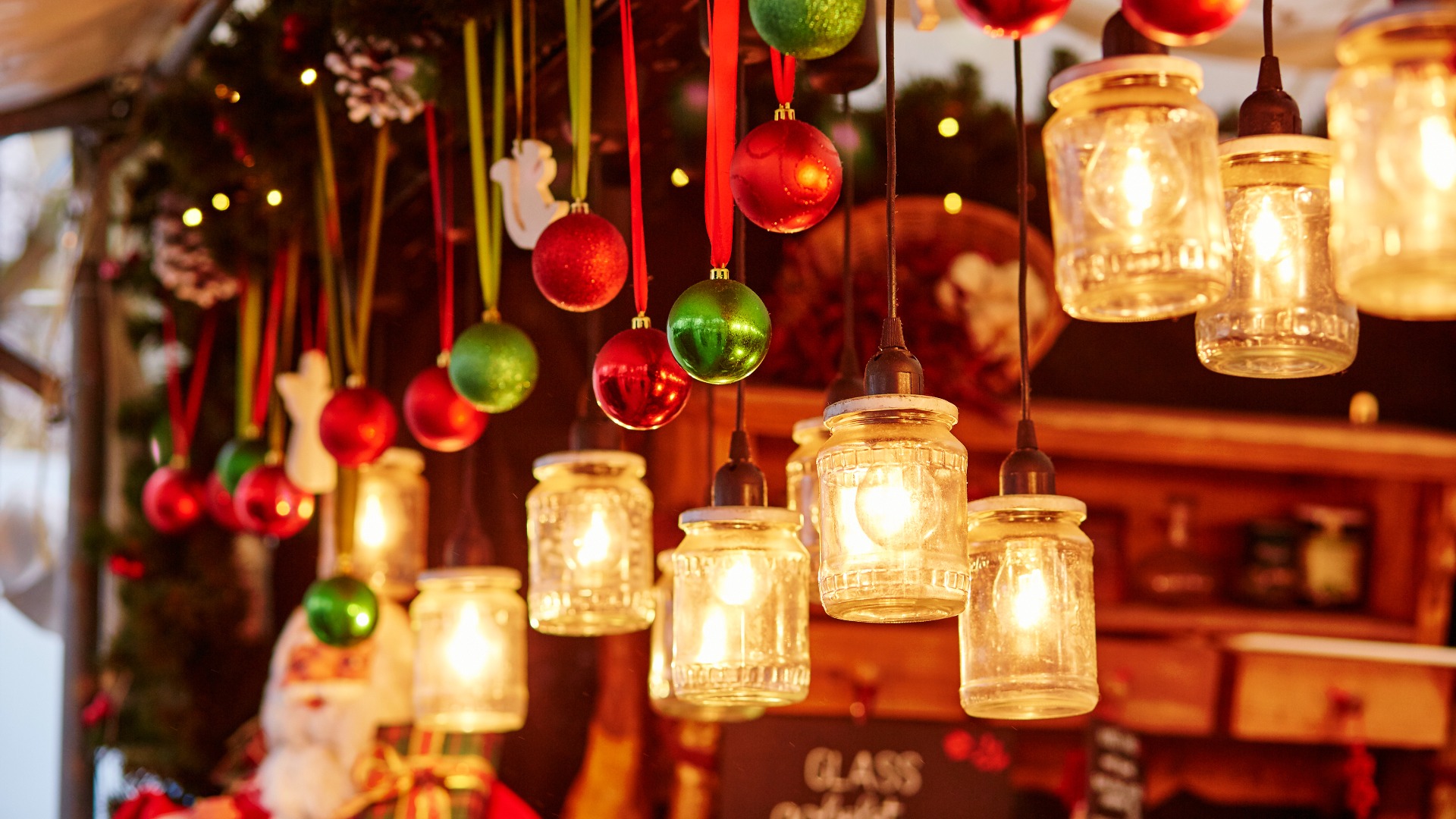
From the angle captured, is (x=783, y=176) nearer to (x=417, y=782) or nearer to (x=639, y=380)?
(x=639, y=380)

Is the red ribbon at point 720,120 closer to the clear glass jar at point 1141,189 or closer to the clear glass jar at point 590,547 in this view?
the clear glass jar at point 1141,189

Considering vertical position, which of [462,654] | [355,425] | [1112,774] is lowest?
[1112,774]

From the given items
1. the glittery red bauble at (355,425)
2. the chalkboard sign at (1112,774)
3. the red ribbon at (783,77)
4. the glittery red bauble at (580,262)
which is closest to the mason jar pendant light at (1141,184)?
the red ribbon at (783,77)

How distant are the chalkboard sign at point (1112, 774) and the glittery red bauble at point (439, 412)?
5.15ft

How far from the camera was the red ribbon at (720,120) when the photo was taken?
1.58 metres

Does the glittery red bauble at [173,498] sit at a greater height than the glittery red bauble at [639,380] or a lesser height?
lesser

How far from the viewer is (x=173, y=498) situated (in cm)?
333

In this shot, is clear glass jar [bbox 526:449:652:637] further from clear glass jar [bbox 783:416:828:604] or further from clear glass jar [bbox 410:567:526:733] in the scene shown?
clear glass jar [bbox 410:567:526:733]

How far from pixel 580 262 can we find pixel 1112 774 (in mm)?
1999

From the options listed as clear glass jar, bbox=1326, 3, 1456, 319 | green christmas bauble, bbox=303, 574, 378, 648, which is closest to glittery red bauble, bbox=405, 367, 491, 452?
green christmas bauble, bbox=303, 574, 378, 648

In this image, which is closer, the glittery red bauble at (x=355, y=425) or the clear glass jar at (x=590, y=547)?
the clear glass jar at (x=590, y=547)

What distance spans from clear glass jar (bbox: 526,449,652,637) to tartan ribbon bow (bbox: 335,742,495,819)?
101 cm

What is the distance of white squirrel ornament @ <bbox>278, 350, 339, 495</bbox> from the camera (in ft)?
9.61

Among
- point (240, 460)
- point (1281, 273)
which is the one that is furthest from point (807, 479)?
point (240, 460)
